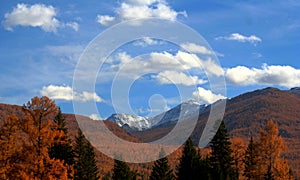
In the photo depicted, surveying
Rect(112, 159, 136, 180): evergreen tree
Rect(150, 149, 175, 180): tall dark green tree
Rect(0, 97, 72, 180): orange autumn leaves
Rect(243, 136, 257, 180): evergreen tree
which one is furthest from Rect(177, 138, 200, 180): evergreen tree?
Rect(0, 97, 72, 180): orange autumn leaves

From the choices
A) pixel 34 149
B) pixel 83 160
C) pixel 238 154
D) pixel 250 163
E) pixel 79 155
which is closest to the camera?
pixel 34 149

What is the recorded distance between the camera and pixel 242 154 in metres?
70.9

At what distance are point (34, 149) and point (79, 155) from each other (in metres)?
23.9

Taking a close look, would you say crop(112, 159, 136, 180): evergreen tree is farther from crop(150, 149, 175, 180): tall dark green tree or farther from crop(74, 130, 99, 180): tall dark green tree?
crop(150, 149, 175, 180): tall dark green tree

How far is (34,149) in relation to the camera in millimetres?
40844

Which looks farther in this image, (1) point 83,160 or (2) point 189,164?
(2) point 189,164

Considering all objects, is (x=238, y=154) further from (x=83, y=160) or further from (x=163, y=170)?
(x=83, y=160)

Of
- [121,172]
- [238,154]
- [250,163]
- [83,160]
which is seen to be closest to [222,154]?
[250,163]

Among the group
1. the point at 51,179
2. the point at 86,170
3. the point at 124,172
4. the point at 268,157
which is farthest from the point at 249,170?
the point at 51,179

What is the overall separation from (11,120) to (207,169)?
30419mm

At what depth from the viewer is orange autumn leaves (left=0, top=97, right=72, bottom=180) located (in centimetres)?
4056

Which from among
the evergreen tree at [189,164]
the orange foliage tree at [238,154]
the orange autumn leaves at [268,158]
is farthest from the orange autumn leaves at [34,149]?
the orange foliage tree at [238,154]

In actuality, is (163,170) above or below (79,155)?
below

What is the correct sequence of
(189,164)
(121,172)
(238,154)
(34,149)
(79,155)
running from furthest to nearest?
(121,172) < (238,154) < (189,164) < (79,155) < (34,149)
